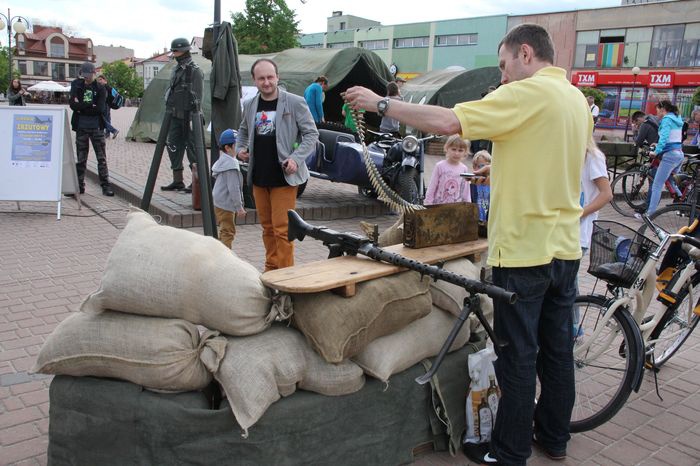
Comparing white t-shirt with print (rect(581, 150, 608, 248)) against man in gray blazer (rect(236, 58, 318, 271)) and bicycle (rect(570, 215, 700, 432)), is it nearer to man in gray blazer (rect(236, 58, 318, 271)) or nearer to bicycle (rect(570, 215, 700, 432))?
bicycle (rect(570, 215, 700, 432))

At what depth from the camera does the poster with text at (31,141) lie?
7.71 metres

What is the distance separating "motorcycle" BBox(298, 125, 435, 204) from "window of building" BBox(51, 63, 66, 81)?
118928 mm

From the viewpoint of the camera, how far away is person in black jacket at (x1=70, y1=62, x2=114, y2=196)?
8.48 meters

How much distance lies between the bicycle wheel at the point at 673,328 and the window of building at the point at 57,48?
127643mm

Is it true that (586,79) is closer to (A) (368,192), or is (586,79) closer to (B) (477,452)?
(A) (368,192)

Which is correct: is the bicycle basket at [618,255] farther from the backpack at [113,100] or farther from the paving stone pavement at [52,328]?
the backpack at [113,100]

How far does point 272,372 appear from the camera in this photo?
2.54m

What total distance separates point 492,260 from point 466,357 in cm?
72

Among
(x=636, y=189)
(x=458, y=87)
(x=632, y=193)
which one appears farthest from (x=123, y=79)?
(x=636, y=189)

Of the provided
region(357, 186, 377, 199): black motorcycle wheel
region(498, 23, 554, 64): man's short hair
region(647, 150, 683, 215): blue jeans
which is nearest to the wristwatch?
region(498, 23, 554, 64): man's short hair

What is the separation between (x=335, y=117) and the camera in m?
17.5

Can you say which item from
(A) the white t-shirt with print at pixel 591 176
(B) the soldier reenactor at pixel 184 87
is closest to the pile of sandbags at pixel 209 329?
(A) the white t-shirt with print at pixel 591 176

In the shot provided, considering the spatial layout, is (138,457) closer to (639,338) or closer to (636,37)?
(639,338)

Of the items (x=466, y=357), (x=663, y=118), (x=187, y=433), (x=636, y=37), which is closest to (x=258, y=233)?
(x=466, y=357)
